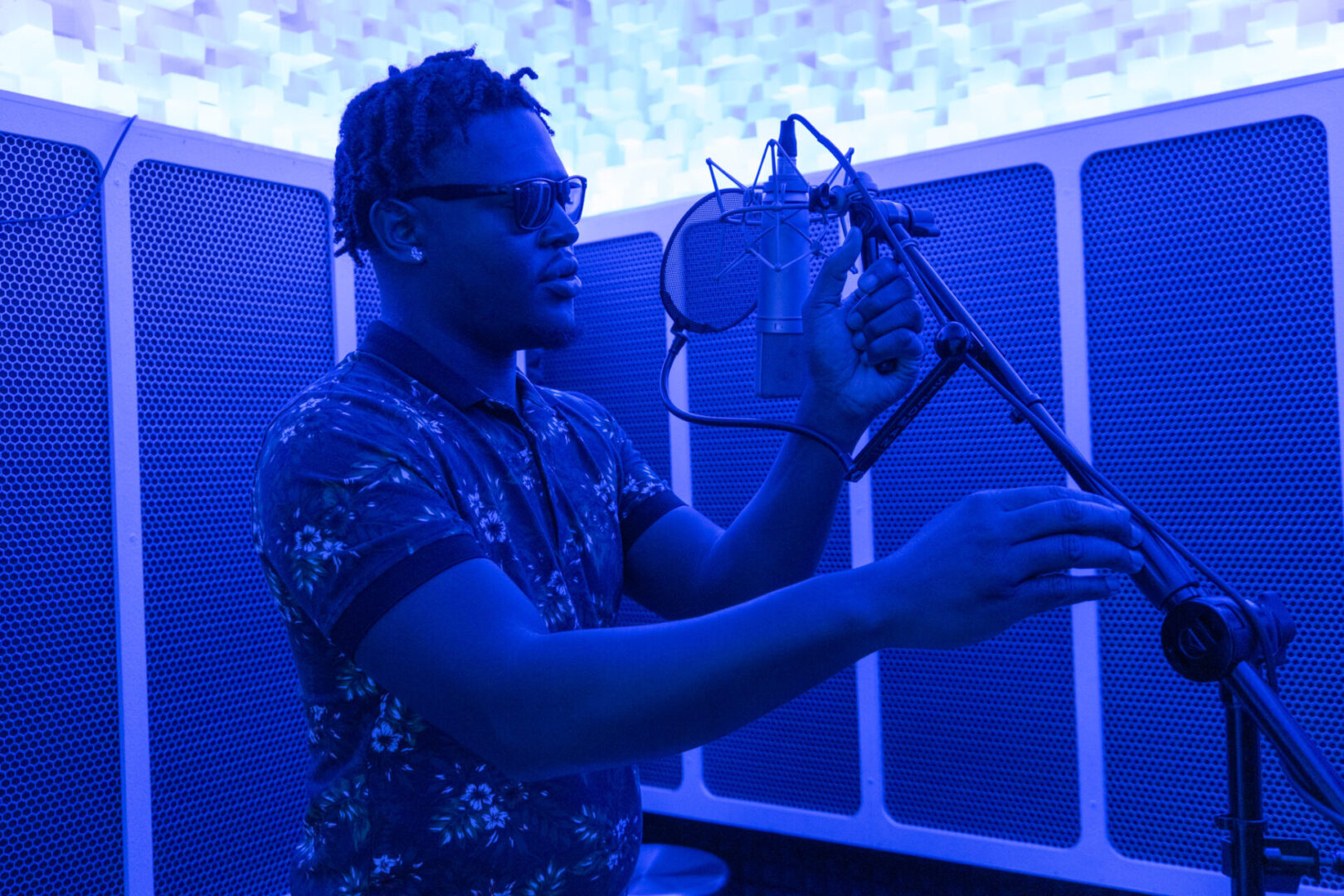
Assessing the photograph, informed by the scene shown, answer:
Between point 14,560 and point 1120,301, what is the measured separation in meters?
1.54

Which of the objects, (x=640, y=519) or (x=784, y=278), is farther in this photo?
(x=640, y=519)

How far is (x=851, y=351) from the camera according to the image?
95cm

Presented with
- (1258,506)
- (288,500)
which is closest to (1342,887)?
(1258,506)

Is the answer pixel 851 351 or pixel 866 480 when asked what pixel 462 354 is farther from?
pixel 866 480

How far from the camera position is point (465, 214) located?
1.09m

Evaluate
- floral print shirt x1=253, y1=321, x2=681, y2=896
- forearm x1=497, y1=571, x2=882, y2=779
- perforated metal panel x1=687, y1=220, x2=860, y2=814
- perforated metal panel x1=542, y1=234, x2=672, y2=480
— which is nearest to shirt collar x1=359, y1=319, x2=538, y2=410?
floral print shirt x1=253, y1=321, x2=681, y2=896

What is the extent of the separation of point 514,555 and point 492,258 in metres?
0.31

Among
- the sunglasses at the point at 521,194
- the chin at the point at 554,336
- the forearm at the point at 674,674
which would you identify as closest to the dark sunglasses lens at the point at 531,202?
the sunglasses at the point at 521,194

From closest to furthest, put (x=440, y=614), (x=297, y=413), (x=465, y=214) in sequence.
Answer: (x=440, y=614) → (x=297, y=413) → (x=465, y=214)

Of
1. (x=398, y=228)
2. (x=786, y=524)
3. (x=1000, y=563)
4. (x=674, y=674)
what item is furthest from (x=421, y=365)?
(x=1000, y=563)

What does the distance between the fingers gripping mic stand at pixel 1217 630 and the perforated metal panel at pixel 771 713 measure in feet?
3.17

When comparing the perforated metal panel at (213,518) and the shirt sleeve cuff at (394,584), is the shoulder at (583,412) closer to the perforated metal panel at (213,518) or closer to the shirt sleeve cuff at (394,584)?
the shirt sleeve cuff at (394,584)

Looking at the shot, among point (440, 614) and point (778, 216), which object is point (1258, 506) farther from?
point (440, 614)

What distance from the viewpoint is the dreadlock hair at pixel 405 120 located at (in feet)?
3.65
